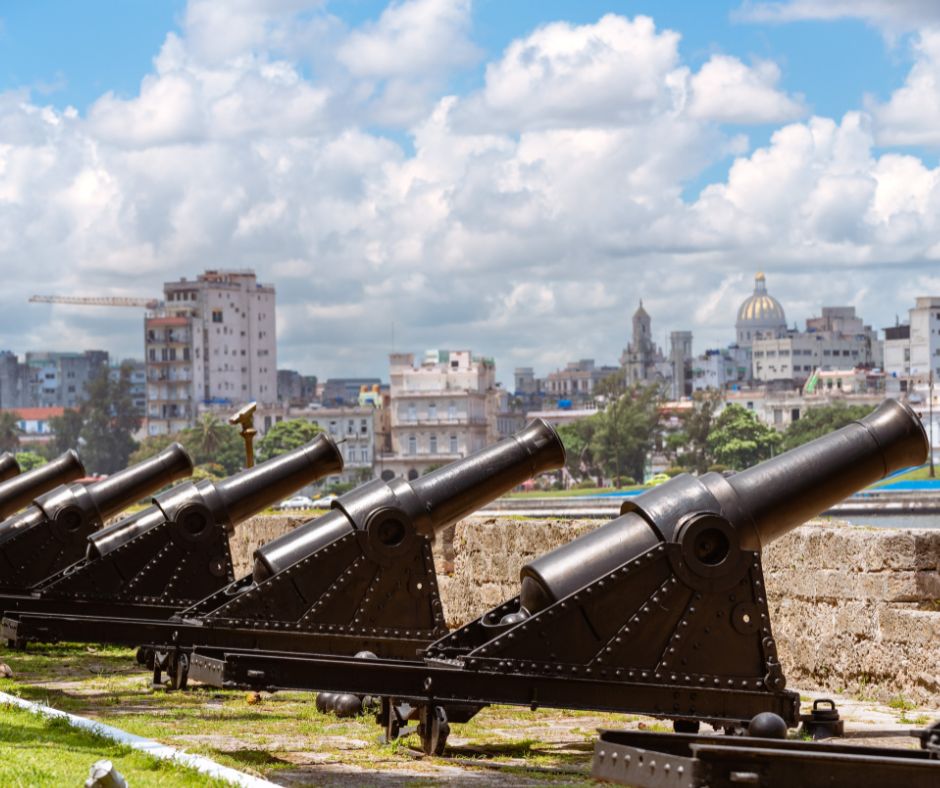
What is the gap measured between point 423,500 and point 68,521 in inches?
215

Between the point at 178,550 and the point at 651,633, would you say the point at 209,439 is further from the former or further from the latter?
the point at 651,633

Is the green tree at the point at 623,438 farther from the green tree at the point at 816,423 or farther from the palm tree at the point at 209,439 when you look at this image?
the palm tree at the point at 209,439

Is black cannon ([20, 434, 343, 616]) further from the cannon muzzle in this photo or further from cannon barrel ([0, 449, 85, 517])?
cannon barrel ([0, 449, 85, 517])

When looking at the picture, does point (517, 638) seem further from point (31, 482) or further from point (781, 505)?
point (31, 482)

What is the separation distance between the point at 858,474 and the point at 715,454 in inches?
5485

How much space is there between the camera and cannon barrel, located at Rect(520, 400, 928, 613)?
25.4 feet

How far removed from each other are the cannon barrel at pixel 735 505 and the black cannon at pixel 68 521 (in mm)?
6517

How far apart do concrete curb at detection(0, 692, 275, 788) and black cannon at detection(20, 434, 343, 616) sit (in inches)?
93.7

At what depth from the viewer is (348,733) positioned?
8.94m

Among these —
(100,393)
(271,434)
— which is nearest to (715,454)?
(271,434)

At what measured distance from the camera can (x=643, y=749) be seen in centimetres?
579

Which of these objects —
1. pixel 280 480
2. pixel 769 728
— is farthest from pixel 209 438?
pixel 769 728

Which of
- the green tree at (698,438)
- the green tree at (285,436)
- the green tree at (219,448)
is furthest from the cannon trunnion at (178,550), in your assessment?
the green tree at (285,436)

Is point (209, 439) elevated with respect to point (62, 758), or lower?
elevated
